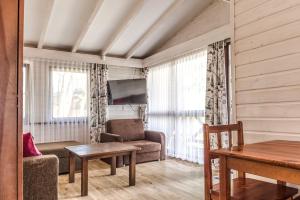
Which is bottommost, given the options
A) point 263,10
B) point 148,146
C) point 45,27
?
point 148,146

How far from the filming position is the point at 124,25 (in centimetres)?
438

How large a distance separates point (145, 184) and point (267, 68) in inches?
86.1

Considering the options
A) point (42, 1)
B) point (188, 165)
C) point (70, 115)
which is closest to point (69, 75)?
point (70, 115)

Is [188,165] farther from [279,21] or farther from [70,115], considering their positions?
[279,21]

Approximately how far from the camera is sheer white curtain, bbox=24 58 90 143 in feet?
15.7

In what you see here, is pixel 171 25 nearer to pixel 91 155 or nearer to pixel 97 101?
pixel 97 101

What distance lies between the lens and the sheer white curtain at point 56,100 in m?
4.78

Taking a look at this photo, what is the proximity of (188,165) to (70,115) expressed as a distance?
268 cm

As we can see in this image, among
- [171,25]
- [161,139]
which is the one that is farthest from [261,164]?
[171,25]

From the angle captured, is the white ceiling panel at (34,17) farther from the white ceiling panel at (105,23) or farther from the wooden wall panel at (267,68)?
the wooden wall panel at (267,68)

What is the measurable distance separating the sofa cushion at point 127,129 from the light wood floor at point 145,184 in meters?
0.76

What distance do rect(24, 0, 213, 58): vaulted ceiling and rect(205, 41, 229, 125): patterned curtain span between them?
1.00 metres

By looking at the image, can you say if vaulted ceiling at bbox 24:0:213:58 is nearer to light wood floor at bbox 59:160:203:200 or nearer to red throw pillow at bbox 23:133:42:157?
red throw pillow at bbox 23:133:42:157

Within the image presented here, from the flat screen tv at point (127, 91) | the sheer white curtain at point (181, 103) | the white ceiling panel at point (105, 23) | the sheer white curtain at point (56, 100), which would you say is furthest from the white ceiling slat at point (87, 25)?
the sheer white curtain at point (181, 103)
